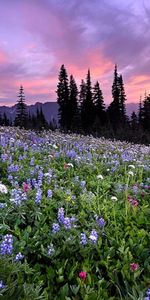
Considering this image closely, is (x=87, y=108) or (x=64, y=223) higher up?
(x=87, y=108)

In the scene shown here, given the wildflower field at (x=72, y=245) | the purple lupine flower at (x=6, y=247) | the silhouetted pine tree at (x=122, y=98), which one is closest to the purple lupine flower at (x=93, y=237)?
the wildflower field at (x=72, y=245)

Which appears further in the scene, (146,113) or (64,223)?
(146,113)

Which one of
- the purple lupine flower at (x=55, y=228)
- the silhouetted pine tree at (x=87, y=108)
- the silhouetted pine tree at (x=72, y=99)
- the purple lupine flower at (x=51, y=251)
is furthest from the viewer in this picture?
the silhouetted pine tree at (x=72, y=99)

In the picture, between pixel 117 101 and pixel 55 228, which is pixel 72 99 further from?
pixel 55 228

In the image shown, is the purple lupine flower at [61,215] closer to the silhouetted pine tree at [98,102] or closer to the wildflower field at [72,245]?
the wildflower field at [72,245]

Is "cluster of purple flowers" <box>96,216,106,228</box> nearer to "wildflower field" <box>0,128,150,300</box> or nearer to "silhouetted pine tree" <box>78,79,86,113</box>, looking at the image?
"wildflower field" <box>0,128,150,300</box>

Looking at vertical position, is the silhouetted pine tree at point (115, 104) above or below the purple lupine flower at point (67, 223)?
above

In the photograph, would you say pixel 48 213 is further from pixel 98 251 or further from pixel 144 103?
pixel 144 103

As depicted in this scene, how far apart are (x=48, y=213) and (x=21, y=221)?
0.59 m

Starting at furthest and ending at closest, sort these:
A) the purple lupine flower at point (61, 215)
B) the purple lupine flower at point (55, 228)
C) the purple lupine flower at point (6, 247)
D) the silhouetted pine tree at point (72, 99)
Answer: the silhouetted pine tree at point (72, 99) → the purple lupine flower at point (61, 215) → the purple lupine flower at point (55, 228) → the purple lupine flower at point (6, 247)

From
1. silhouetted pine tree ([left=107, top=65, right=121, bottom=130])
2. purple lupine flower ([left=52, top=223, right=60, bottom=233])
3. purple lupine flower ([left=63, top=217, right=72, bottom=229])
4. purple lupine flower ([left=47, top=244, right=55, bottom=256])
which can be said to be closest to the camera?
purple lupine flower ([left=47, top=244, right=55, bottom=256])

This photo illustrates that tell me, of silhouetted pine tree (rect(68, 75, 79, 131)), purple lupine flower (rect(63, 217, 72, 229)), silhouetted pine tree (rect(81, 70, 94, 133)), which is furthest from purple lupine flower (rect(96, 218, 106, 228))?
silhouetted pine tree (rect(68, 75, 79, 131))

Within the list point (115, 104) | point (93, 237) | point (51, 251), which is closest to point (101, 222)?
point (93, 237)

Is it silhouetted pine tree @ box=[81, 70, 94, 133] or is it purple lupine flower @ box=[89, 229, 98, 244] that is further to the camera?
silhouetted pine tree @ box=[81, 70, 94, 133]
